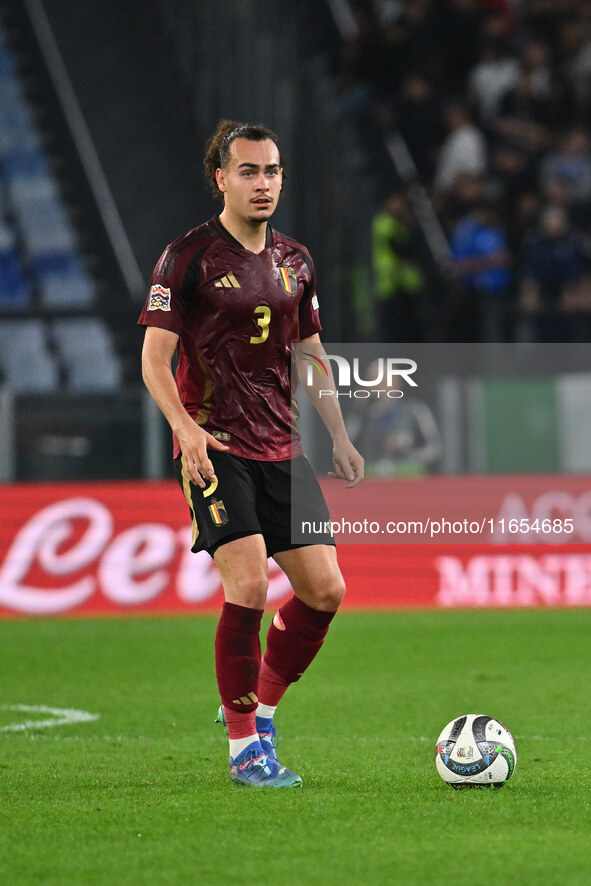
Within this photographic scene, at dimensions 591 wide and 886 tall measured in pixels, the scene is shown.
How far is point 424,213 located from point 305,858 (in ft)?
38.0

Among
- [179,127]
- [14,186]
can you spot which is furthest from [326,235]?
[14,186]

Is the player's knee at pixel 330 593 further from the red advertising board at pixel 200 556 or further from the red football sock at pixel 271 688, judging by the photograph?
the red advertising board at pixel 200 556

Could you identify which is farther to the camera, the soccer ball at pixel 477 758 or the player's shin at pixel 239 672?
the player's shin at pixel 239 672

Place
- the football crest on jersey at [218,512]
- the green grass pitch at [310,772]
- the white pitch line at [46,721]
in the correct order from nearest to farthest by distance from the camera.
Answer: the green grass pitch at [310,772] → the football crest on jersey at [218,512] → the white pitch line at [46,721]

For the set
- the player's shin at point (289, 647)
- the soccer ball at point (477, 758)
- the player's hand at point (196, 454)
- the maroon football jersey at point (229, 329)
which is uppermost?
the maroon football jersey at point (229, 329)

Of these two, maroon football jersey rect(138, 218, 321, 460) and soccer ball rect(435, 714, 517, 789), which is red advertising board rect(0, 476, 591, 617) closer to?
maroon football jersey rect(138, 218, 321, 460)

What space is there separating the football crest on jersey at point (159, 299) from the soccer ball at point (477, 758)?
1782 millimetres

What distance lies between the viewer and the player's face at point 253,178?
200 inches

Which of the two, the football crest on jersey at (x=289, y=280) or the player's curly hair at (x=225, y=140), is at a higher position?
the player's curly hair at (x=225, y=140)

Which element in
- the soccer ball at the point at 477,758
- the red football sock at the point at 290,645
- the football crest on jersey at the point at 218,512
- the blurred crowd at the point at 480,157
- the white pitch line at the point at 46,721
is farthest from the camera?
the blurred crowd at the point at 480,157

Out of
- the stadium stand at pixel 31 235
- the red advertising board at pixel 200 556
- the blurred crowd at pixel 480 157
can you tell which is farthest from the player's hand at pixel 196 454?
the blurred crowd at pixel 480 157

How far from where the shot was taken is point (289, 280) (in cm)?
523

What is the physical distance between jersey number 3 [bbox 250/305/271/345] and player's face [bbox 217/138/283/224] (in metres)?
0.31

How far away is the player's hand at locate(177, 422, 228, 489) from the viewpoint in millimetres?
4867
